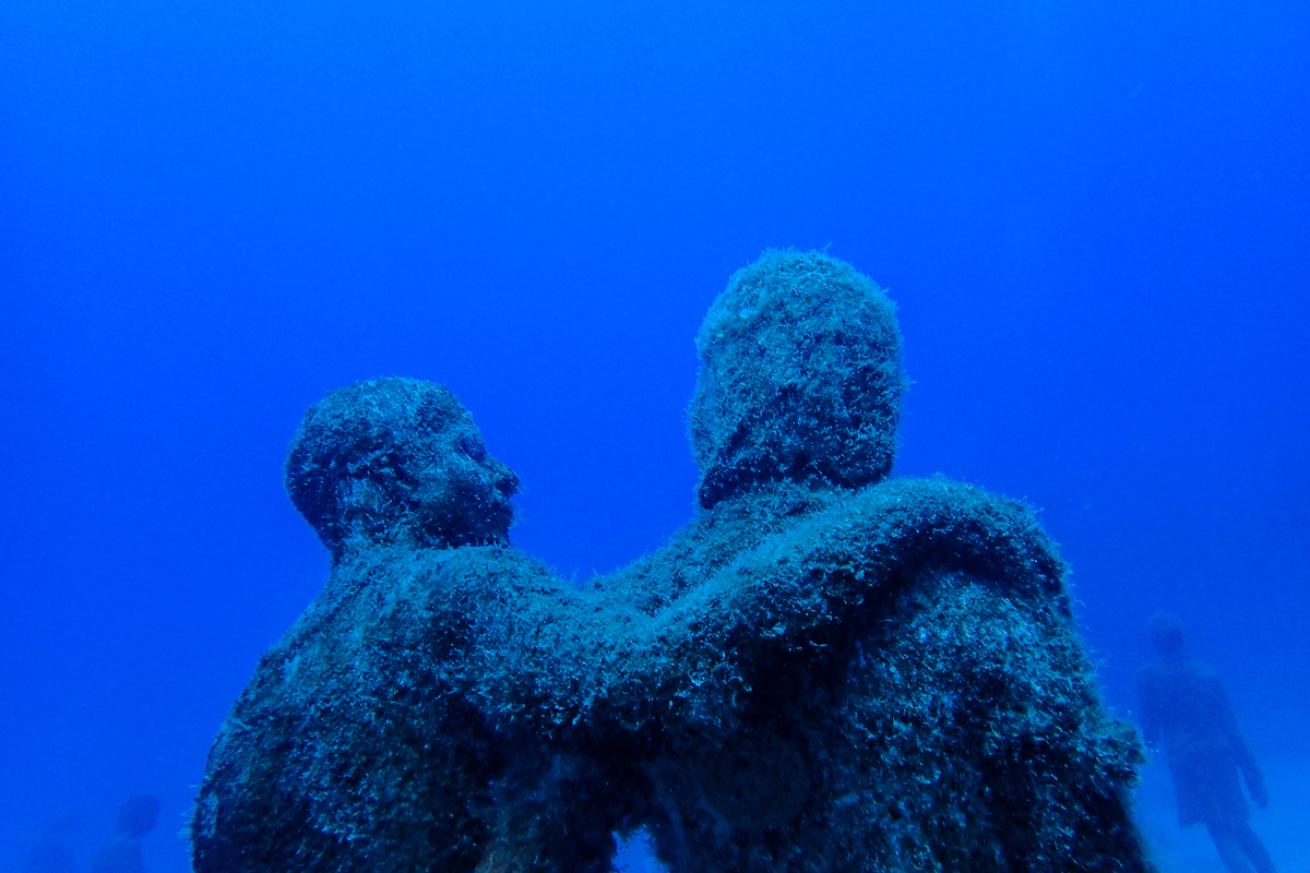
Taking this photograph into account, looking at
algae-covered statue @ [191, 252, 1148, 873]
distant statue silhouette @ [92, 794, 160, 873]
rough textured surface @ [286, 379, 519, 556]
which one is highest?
distant statue silhouette @ [92, 794, 160, 873]

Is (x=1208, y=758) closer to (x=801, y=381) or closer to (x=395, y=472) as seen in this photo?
(x=801, y=381)

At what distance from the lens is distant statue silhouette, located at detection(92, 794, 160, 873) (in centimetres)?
2006

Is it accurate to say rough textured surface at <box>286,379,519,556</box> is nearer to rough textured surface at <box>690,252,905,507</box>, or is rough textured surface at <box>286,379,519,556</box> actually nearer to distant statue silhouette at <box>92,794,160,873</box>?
rough textured surface at <box>690,252,905,507</box>

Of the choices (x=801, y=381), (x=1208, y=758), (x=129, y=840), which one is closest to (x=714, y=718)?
(x=801, y=381)

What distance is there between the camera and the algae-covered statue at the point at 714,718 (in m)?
2.61

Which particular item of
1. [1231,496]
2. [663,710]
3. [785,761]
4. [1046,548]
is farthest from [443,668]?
[1231,496]

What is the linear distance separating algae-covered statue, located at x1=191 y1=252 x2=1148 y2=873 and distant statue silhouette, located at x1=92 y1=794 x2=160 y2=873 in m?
23.3

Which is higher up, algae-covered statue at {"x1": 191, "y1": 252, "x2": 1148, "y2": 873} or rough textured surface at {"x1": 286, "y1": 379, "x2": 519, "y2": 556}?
rough textured surface at {"x1": 286, "y1": 379, "x2": 519, "y2": 556}

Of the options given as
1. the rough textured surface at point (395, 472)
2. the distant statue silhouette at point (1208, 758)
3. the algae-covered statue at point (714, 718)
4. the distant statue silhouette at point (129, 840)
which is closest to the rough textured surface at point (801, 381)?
the algae-covered statue at point (714, 718)

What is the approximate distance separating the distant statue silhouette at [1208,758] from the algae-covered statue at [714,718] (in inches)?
723

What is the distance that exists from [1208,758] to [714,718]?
1982 cm

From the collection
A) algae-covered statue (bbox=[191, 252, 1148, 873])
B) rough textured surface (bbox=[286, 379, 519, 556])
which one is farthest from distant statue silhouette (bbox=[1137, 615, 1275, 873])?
rough textured surface (bbox=[286, 379, 519, 556])

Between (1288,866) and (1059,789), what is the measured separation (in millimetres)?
28028

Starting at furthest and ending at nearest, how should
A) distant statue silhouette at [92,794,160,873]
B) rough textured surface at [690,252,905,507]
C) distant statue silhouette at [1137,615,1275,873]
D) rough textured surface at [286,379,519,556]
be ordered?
1. distant statue silhouette at [92,794,160,873]
2. distant statue silhouette at [1137,615,1275,873]
3. rough textured surface at [286,379,519,556]
4. rough textured surface at [690,252,905,507]
